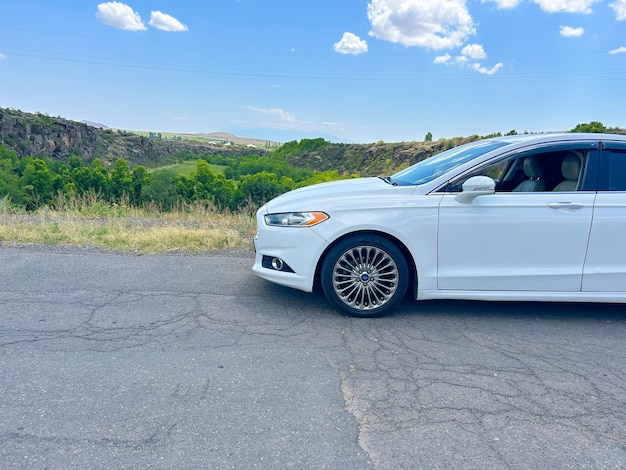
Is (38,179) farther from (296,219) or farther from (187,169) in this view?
(296,219)

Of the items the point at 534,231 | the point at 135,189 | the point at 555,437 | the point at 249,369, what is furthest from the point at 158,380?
the point at 135,189

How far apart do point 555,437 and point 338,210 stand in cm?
230

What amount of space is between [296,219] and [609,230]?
Result: 2806 millimetres

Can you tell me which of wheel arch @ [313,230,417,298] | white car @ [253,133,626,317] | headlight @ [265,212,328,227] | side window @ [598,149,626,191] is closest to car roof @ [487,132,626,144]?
white car @ [253,133,626,317]

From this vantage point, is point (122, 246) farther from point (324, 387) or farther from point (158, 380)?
point (324, 387)

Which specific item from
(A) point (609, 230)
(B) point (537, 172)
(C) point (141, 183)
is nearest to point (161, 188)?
(C) point (141, 183)

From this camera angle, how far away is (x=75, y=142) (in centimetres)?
8169

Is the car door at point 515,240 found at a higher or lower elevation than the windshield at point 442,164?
lower

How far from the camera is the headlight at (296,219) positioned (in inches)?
151

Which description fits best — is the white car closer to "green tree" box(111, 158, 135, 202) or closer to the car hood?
the car hood

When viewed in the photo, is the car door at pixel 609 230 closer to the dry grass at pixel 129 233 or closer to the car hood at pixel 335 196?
the car hood at pixel 335 196

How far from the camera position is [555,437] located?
7.65 feet

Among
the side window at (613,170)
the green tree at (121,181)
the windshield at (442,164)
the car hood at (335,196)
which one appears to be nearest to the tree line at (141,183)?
the green tree at (121,181)

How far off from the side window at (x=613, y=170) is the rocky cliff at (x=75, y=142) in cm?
7979
